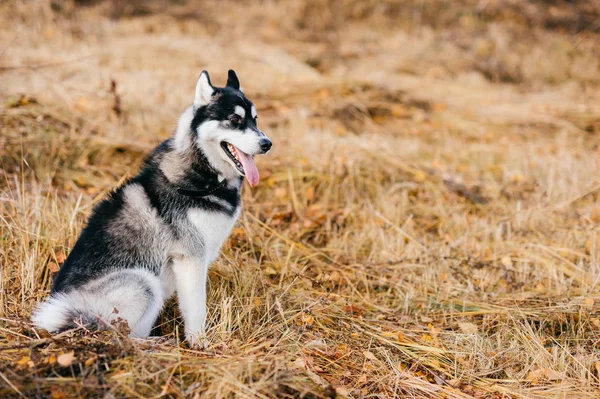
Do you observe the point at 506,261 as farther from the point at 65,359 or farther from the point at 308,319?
the point at 65,359

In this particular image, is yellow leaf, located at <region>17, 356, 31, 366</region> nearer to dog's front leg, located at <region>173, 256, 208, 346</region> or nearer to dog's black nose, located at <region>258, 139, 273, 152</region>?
dog's front leg, located at <region>173, 256, 208, 346</region>

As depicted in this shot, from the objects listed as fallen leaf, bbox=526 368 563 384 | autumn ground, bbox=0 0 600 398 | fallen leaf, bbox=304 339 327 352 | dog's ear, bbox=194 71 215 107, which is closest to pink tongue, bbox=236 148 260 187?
dog's ear, bbox=194 71 215 107

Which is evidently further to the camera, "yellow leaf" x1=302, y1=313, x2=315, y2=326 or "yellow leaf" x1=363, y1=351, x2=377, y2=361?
"yellow leaf" x1=302, y1=313, x2=315, y2=326

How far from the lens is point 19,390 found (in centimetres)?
260

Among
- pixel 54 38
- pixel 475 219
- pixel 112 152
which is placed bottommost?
pixel 475 219

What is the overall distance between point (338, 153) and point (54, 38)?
683 centimetres

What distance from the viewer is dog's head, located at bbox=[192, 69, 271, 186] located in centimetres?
362

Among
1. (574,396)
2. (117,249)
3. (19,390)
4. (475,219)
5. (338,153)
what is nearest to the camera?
(19,390)

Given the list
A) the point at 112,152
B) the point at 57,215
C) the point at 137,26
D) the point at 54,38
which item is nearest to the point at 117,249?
the point at 57,215

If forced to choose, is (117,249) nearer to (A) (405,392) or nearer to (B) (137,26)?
(A) (405,392)

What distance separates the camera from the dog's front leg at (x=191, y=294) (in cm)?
347

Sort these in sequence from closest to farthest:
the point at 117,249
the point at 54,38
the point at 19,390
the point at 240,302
Answer: the point at 19,390 → the point at 117,249 → the point at 240,302 → the point at 54,38

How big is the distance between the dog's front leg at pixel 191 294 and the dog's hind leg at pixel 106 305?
19 centimetres

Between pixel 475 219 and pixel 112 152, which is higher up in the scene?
pixel 112 152
